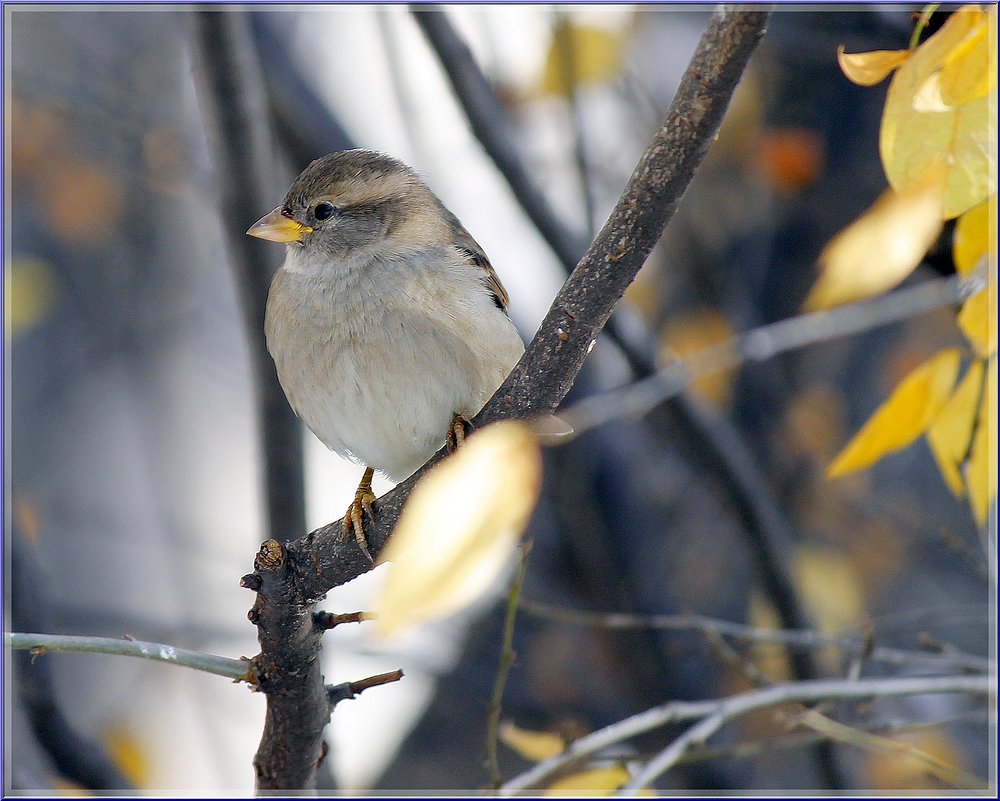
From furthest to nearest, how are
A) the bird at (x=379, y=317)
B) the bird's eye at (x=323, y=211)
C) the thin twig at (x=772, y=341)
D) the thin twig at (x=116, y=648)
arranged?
the bird's eye at (x=323, y=211)
the thin twig at (x=772, y=341)
the bird at (x=379, y=317)
the thin twig at (x=116, y=648)

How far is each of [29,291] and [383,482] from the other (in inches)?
143

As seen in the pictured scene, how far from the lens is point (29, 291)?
19.2ft

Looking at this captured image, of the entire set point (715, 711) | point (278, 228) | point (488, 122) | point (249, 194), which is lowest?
point (715, 711)

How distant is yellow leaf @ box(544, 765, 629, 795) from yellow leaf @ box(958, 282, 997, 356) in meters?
1.18

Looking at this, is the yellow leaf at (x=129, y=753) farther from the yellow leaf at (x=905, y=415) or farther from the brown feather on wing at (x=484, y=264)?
the yellow leaf at (x=905, y=415)

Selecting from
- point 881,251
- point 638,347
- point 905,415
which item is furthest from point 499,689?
point 638,347

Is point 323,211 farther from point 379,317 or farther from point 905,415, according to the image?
point 905,415

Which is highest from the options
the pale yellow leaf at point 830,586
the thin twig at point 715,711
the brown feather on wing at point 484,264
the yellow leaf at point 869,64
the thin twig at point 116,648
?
the brown feather on wing at point 484,264

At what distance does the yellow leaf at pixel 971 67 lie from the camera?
65.1 inches

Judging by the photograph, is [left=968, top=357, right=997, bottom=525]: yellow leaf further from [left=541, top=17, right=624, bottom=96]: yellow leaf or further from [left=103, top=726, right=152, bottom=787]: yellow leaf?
[left=103, top=726, right=152, bottom=787]: yellow leaf

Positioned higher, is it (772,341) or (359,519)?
(772,341)

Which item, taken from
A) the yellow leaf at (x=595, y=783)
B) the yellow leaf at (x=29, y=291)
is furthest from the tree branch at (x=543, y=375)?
the yellow leaf at (x=29, y=291)

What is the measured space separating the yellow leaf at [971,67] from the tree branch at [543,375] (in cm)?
32

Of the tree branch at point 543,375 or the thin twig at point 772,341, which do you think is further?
the thin twig at point 772,341
